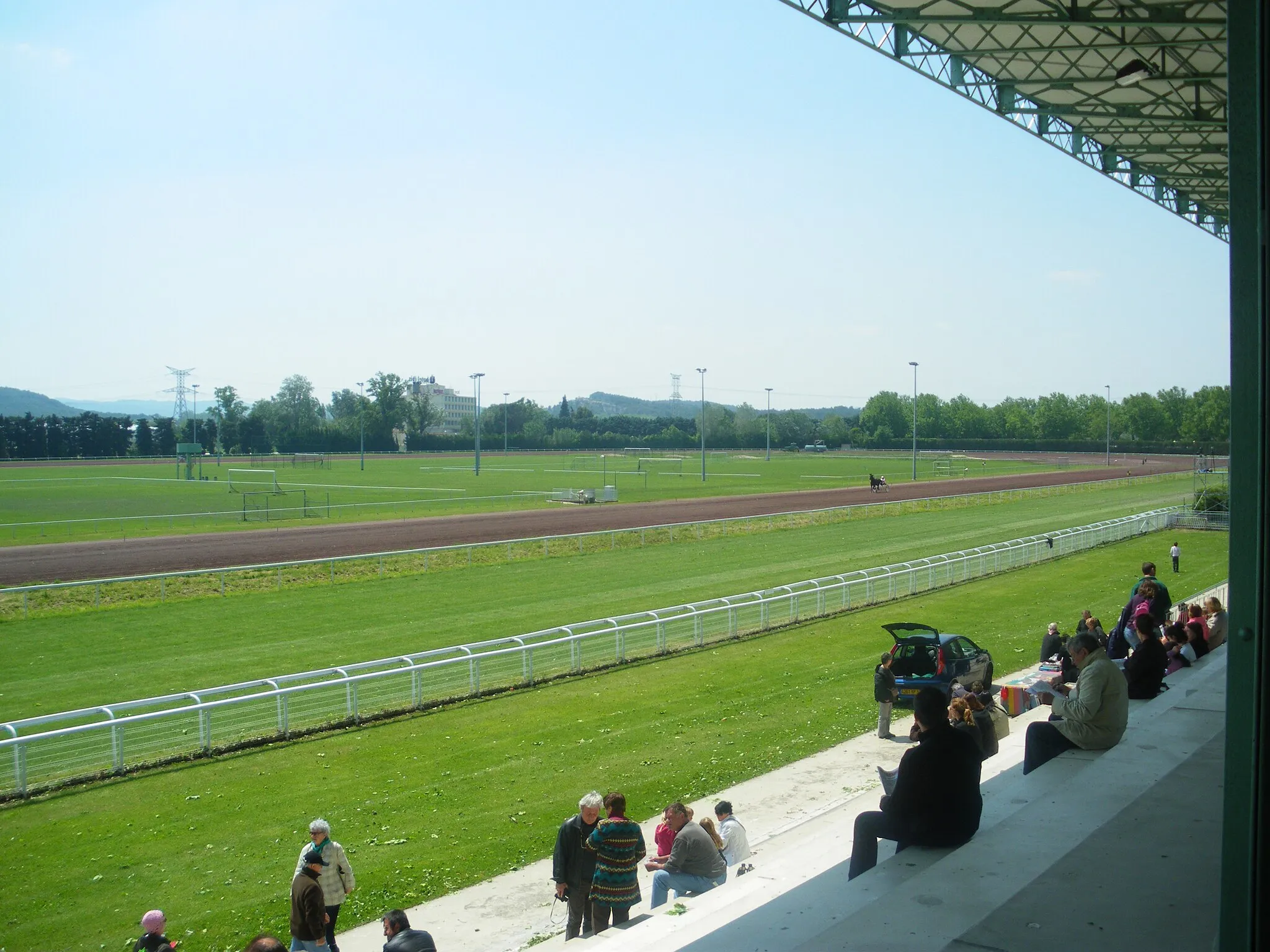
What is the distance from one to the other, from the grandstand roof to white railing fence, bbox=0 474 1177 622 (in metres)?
17.9

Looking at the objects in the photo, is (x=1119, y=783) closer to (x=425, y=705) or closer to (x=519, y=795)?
(x=519, y=795)

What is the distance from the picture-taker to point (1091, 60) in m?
16.1

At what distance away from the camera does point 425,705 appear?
1460 cm

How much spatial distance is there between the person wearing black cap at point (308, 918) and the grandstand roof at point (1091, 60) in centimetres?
1144

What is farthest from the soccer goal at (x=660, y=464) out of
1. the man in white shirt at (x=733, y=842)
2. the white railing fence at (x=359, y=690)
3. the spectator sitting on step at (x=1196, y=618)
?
the man in white shirt at (x=733, y=842)

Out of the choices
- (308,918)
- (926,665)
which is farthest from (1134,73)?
(308,918)

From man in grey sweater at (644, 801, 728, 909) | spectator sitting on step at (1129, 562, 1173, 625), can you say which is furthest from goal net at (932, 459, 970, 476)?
man in grey sweater at (644, 801, 728, 909)

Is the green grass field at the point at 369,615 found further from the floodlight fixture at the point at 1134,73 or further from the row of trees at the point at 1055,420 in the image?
the row of trees at the point at 1055,420

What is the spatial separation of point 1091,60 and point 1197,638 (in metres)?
9.79

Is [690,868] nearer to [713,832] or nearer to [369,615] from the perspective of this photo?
[713,832]

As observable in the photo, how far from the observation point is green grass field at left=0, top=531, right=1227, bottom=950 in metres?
8.42

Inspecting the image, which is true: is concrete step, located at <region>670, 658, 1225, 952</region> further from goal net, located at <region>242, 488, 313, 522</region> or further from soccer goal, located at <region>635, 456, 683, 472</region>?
soccer goal, located at <region>635, 456, 683, 472</region>

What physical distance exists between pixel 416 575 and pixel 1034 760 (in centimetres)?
2215

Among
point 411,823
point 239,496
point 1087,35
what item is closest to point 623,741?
point 411,823
